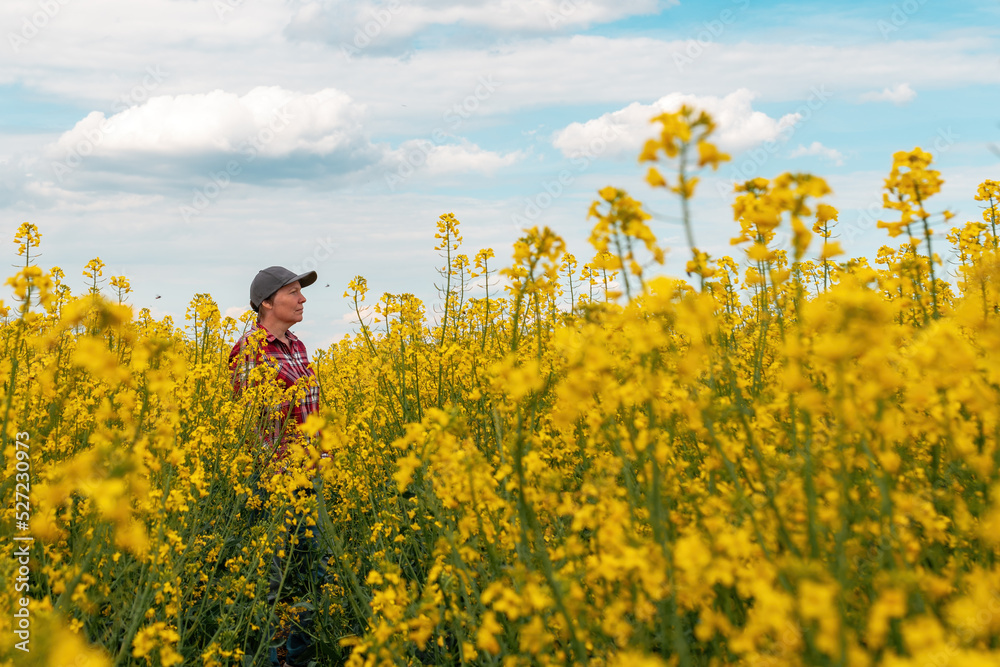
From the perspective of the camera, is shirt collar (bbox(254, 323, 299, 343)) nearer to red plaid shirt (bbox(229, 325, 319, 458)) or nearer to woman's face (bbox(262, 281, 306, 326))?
red plaid shirt (bbox(229, 325, 319, 458))

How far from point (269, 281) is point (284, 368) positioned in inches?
25.7

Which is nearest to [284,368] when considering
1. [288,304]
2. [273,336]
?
[273,336]

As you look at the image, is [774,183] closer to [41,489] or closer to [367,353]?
[41,489]

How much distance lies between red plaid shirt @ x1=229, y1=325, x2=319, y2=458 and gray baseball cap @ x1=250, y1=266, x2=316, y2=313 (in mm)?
239

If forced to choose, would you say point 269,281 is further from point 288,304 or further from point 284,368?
point 284,368

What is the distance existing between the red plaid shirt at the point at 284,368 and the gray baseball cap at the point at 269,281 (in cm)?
24

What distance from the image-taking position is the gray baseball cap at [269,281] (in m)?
5.09

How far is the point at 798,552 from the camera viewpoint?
1.70m

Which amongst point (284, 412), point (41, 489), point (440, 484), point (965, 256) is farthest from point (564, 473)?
point (965, 256)

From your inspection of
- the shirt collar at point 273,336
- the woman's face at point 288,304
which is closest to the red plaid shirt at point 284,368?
the shirt collar at point 273,336

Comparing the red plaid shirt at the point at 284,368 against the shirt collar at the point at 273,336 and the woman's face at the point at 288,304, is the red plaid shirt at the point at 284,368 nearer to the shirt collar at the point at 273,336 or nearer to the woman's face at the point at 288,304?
the shirt collar at the point at 273,336

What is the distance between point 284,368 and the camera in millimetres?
5125

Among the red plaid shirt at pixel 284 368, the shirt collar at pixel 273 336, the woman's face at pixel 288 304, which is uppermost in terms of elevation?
the woman's face at pixel 288 304

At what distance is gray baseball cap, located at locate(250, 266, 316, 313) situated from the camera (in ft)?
16.7
